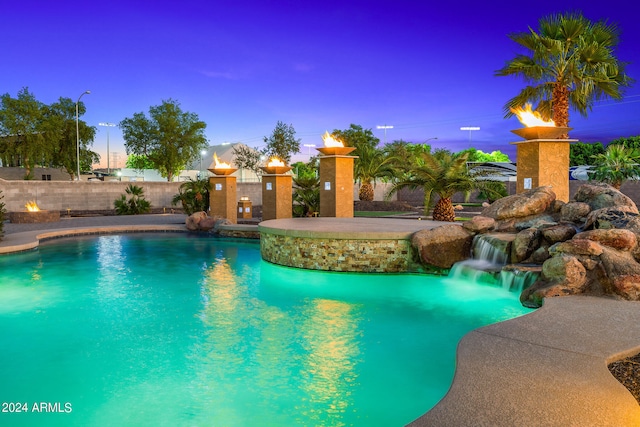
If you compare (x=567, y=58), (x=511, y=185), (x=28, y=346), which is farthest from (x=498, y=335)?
(x=511, y=185)

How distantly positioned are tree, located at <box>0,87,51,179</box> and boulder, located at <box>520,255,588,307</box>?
44262mm

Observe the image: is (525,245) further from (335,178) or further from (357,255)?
(335,178)

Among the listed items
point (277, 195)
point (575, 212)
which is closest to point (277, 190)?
point (277, 195)

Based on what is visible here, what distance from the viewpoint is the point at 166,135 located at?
48.0m

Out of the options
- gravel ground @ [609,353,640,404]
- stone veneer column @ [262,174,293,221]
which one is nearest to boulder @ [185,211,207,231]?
stone veneer column @ [262,174,293,221]

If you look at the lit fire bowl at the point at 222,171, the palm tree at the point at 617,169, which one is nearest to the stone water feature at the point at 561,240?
the lit fire bowl at the point at 222,171

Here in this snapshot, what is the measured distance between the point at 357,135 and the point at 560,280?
43.1 meters

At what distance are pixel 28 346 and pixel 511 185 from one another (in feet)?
110

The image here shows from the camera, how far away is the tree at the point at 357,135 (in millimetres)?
49181

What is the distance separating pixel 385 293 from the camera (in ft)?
33.0

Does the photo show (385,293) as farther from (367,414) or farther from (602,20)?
(602,20)

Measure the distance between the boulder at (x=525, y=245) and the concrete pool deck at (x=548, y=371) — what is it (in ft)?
9.79

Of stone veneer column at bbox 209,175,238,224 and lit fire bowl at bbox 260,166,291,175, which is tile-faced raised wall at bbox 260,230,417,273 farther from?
stone veneer column at bbox 209,175,238,224

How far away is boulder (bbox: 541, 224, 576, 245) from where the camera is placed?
31.0ft
